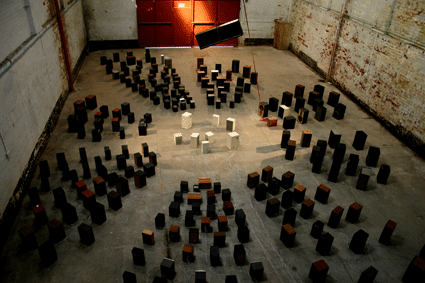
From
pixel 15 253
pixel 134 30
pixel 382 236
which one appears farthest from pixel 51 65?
pixel 382 236

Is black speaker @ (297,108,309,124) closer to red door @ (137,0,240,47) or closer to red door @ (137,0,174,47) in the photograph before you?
red door @ (137,0,240,47)

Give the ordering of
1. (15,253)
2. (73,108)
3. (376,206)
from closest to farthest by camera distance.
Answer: (15,253) < (376,206) < (73,108)

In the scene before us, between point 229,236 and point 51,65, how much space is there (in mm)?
5447

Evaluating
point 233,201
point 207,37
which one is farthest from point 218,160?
point 207,37

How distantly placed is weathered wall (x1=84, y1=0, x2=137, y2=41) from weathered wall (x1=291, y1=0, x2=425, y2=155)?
6381 mm

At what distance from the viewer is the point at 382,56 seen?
7.02m

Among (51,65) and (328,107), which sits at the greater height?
(51,65)

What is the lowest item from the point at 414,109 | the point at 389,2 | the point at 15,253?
the point at 15,253

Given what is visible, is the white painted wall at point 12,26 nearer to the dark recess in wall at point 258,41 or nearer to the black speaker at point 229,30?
the black speaker at point 229,30

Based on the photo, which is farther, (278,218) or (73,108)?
(73,108)

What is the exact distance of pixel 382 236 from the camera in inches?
166

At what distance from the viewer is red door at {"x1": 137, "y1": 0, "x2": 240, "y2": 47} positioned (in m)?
11.1

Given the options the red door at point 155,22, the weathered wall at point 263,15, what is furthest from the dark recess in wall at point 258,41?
the red door at point 155,22

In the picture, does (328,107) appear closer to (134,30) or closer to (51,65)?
(51,65)
